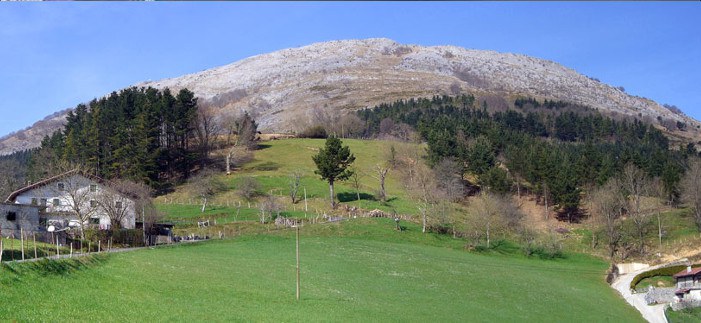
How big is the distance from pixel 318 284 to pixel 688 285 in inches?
1522

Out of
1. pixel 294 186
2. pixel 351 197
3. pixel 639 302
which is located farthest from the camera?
pixel 351 197

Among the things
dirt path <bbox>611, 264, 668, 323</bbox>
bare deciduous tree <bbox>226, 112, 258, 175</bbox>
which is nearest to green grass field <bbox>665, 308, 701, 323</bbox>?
dirt path <bbox>611, 264, 668, 323</bbox>

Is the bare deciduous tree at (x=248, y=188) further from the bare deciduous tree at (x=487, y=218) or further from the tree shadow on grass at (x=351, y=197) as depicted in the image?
the bare deciduous tree at (x=487, y=218)

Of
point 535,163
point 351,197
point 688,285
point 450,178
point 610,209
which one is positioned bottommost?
point 688,285

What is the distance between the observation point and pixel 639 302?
191 feet

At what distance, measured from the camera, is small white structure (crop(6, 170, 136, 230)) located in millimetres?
68562

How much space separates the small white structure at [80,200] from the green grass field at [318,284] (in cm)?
1465

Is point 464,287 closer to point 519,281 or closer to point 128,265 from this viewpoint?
point 519,281

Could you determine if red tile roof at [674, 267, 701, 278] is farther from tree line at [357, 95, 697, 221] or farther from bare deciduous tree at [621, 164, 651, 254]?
tree line at [357, 95, 697, 221]

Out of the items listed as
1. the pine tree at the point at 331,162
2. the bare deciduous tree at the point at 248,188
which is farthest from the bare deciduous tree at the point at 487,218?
the bare deciduous tree at the point at 248,188

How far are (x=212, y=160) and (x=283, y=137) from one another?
132 ft

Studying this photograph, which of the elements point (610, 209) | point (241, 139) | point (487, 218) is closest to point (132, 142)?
point (241, 139)

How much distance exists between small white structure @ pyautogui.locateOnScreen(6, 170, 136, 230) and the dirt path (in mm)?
50255

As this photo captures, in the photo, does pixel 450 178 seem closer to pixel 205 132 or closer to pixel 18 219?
pixel 205 132
